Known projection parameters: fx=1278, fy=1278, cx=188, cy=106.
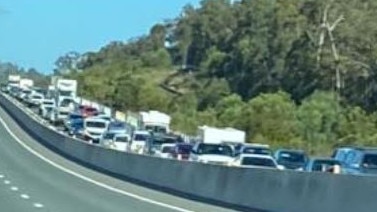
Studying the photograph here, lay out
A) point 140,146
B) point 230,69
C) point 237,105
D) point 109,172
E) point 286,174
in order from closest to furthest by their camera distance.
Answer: point 286,174 < point 109,172 < point 140,146 < point 237,105 < point 230,69

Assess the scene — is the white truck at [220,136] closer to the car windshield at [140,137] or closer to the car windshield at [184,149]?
the car windshield at [140,137]

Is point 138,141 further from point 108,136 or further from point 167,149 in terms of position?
point 167,149

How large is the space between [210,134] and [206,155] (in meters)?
20.7

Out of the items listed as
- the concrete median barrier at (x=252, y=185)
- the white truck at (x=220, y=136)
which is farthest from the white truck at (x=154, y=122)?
the concrete median barrier at (x=252, y=185)

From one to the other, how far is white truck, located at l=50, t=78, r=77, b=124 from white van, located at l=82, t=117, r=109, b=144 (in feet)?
55.7

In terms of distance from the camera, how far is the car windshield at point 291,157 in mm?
57106

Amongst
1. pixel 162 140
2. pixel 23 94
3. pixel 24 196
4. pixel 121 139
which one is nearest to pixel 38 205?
pixel 24 196

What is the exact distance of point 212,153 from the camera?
56625 millimetres

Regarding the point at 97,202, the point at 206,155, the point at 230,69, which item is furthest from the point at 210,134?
the point at 230,69

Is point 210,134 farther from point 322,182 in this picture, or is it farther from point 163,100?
point 163,100

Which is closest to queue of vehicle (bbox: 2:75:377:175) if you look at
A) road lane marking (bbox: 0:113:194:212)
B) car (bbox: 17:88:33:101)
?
road lane marking (bbox: 0:113:194:212)

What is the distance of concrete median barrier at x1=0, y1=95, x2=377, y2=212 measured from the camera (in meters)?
23.9

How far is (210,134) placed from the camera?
76375 mm

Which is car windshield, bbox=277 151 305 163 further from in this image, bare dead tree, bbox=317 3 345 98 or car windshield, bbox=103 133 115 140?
bare dead tree, bbox=317 3 345 98
